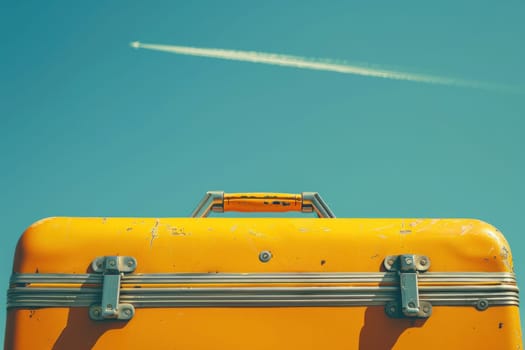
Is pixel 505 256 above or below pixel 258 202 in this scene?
below

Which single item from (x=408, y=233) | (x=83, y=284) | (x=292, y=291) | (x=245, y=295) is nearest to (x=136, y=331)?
(x=83, y=284)

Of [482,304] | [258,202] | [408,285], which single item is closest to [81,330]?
[258,202]

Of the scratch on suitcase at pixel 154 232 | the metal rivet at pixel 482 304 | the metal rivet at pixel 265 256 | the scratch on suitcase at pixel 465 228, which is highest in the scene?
the scratch on suitcase at pixel 465 228

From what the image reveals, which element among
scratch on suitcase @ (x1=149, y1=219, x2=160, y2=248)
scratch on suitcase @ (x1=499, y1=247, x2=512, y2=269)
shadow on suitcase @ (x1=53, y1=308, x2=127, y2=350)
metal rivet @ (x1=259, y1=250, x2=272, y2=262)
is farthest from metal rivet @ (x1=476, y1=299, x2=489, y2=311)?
shadow on suitcase @ (x1=53, y1=308, x2=127, y2=350)

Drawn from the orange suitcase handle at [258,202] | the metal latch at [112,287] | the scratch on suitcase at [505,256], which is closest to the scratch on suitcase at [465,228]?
the scratch on suitcase at [505,256]

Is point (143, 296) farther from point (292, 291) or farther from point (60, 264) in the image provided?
point (292, 291)

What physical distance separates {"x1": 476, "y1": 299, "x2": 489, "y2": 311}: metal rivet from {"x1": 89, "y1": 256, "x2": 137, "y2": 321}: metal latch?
1.84 m

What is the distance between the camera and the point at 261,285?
3080 millimetres

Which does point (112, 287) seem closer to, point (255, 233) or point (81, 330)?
point (81, 330)

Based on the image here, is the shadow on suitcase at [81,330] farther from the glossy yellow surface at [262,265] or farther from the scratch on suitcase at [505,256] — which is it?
the scratch on suitcase at [505,256]

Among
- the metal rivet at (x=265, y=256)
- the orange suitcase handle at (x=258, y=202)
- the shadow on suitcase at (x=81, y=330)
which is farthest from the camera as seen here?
the orange suitcase handle at (x=258, y=202)

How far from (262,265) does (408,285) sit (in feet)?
2.59

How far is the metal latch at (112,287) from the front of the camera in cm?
297

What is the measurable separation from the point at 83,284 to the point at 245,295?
0.87 meters
